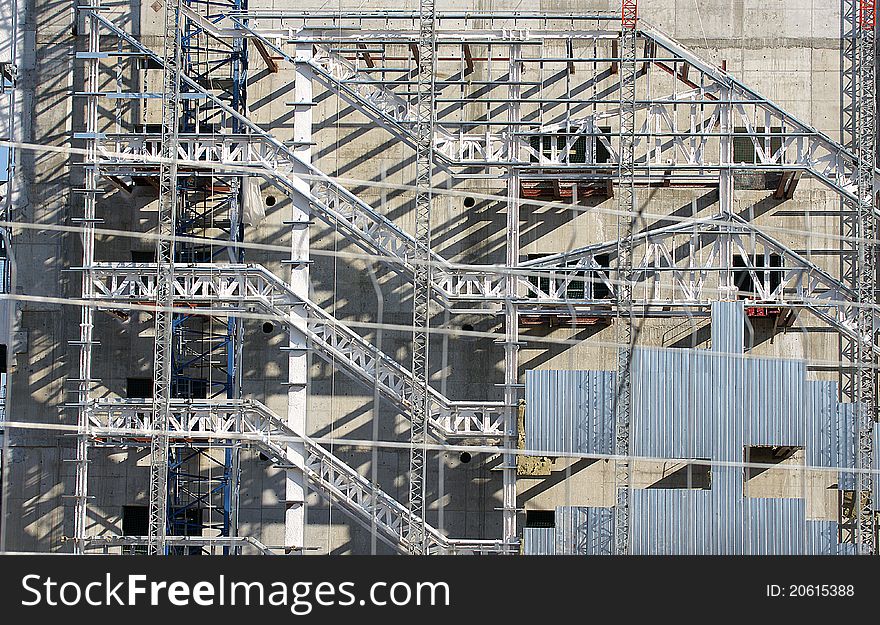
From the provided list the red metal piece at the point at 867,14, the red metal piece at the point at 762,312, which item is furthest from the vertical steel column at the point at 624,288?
the red metal piece at the point at 867,14

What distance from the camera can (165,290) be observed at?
24031 millimetres

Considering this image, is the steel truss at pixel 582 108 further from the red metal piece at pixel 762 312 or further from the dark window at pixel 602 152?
the red metal piece at pixel 762 312

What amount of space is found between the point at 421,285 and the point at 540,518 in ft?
17.8

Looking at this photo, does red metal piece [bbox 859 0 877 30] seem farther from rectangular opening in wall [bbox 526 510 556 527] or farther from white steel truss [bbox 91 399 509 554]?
white steel truss [bbox 91 399 509 554]

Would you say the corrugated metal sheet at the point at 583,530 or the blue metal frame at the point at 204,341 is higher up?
the blue metal frame at the point at 204,341

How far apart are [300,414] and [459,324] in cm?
395

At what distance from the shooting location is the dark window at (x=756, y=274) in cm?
2350

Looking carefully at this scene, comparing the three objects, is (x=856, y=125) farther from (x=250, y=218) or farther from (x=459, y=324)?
(x=250, y=218)

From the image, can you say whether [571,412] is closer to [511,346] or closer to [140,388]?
[511,346]

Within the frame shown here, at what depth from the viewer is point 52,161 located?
Answer: 26516mm

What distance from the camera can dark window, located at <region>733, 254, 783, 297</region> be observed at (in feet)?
77.1

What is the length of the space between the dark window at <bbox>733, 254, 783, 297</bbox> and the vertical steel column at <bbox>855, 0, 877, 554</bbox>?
1607 millimetres

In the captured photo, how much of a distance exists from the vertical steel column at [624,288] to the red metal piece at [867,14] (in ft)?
14.7
